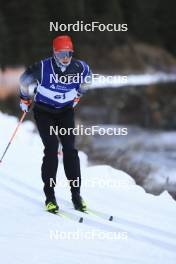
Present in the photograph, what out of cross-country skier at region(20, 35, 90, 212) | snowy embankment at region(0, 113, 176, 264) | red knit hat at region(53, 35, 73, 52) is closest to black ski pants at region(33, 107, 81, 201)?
cross-country skier at region(20, 35, 90, 212)

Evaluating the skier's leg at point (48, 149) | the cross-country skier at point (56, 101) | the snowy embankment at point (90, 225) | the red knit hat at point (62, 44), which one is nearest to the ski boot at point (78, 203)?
the cross-country skier at point (56, 101)

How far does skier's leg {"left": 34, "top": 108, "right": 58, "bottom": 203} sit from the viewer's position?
627 centimetres

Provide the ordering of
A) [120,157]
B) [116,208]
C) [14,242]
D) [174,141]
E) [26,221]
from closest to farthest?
[14,242]
[26,221]
[116,208]
[120,157]
[174,141]

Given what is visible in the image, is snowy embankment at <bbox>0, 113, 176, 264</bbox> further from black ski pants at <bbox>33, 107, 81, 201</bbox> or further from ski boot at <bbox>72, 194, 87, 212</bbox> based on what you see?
black ski pants at <bbox>33, 107, 81, 201</bbox>

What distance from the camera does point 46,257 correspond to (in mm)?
5031

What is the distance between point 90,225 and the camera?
5965mm

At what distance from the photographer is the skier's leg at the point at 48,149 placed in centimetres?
627

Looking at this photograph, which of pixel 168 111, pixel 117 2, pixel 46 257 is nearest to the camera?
A: pixel 46 257

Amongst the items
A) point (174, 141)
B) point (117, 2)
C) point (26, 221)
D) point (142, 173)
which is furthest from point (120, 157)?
point (117, 2)

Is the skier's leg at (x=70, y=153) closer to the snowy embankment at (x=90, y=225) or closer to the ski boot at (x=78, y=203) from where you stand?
the ski boot at (x=78, y=203)

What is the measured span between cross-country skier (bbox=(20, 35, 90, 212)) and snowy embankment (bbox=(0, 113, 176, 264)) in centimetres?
38

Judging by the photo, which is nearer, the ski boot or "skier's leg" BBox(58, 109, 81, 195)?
"skier's leg" BBox(58, 109, 81, 195)

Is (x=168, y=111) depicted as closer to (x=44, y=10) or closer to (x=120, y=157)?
(x=44, y=10)

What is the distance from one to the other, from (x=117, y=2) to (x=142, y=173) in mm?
29495
